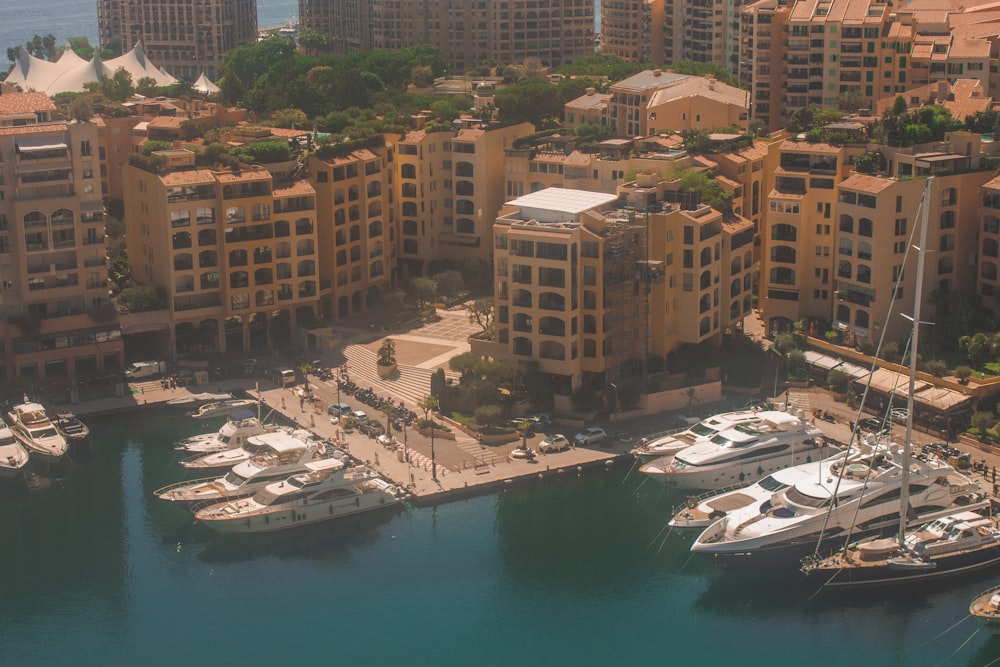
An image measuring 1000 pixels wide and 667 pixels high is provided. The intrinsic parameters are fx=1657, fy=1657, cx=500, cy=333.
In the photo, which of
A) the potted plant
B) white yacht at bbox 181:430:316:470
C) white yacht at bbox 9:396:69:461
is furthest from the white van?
the potted plant

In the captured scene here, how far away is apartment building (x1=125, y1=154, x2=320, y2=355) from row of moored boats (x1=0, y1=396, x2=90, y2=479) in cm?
962

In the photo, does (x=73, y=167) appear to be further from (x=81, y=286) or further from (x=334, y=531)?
(x=334, y=531)

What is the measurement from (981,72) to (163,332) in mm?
54638

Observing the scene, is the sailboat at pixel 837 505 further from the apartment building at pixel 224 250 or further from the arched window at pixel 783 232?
the apartment building at pixel 224 250

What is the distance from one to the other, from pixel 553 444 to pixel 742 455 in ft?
30.9

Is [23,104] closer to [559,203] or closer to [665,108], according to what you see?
[559,203]

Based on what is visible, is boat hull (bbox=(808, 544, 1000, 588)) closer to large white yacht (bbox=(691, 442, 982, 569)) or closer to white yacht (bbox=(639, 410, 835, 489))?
large white yacht (bbox=(691, 442, 982, 569))

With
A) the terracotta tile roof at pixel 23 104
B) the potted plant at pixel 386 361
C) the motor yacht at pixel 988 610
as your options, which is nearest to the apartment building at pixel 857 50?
the potted plant at pixel 386 361

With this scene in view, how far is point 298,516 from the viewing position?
73312 millimetres

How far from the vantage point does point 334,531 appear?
73.2 meters

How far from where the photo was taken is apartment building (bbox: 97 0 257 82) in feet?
576

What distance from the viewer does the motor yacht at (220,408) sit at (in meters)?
84.9

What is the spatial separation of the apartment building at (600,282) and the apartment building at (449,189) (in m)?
16.4

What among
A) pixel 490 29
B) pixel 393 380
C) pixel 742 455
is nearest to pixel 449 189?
pixel 393 380
